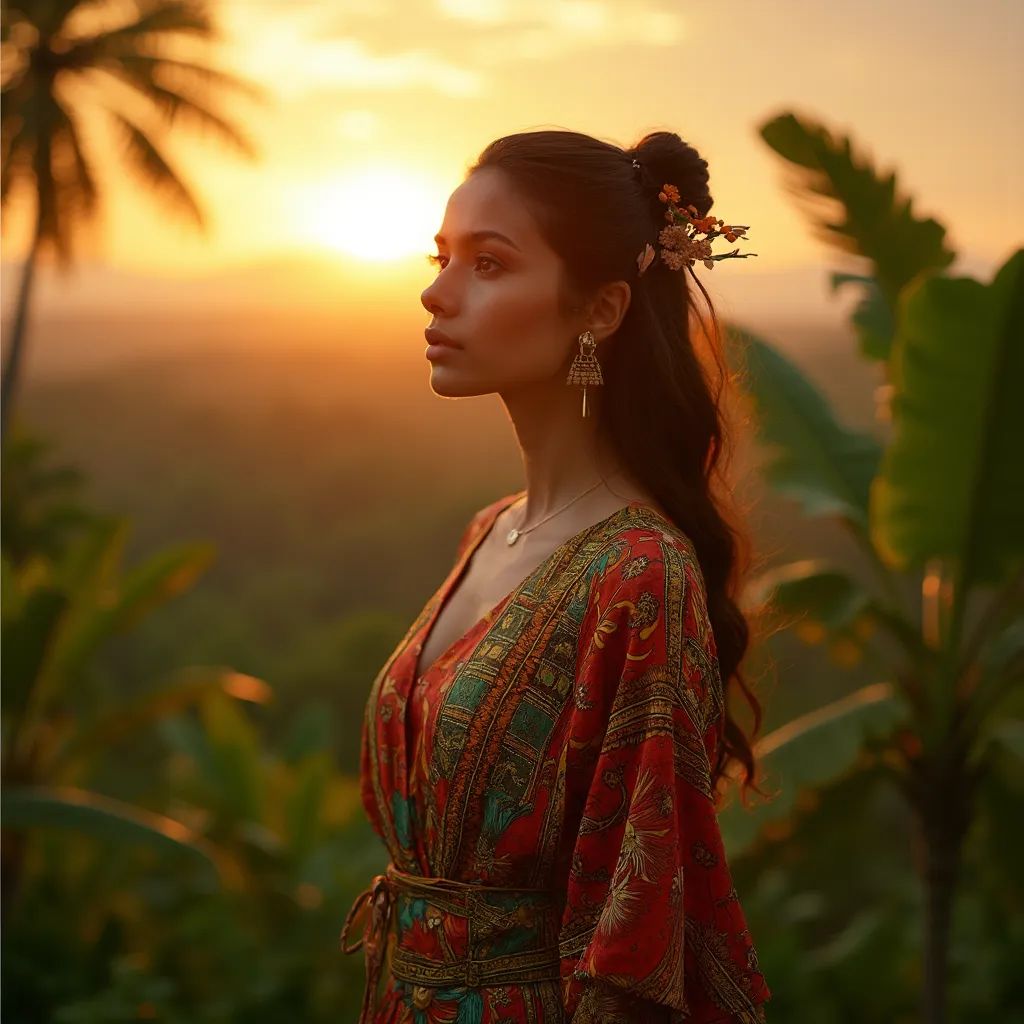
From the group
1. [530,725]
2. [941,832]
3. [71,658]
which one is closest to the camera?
[530,725]

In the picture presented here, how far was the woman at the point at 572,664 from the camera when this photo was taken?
5.15 ft

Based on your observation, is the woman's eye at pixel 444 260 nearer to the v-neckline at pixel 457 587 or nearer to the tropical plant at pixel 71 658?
the v-neckline at pixel 457 587

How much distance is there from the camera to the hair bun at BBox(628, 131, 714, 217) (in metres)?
1.92

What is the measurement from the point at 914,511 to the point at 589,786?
2752 mm

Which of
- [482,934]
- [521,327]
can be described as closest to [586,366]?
[521,327]

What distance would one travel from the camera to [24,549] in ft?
44.2

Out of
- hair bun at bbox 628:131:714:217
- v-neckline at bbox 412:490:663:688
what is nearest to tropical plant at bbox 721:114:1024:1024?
hair bun at bbox 628:131:714:217

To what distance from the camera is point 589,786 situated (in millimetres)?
1631

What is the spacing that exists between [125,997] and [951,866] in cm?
330

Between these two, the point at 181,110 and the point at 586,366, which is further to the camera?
the point at 181,110

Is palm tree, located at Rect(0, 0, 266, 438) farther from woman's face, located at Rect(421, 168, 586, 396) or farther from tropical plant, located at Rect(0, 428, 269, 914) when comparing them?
woman's face, located at Rect(421, 168, 586, 396)

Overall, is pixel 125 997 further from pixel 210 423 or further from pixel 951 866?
pixel 210 423

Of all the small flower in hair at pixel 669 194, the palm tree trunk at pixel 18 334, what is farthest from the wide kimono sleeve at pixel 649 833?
the palm tree trunk at pixel 18 334

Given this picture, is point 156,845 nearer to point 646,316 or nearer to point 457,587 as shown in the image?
point 457,587
